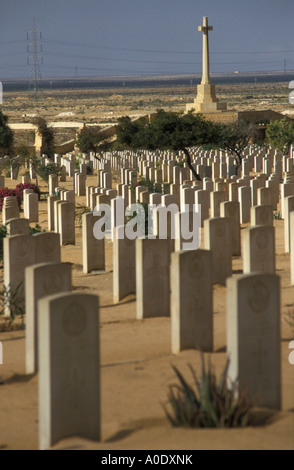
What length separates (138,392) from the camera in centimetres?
595

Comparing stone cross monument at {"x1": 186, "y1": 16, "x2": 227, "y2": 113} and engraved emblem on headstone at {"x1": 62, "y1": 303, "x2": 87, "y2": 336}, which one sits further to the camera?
stone cross monument at {"x1": 186, "y1": 16, "x2": 227, "y2": 113}

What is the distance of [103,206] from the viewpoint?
16.4 m

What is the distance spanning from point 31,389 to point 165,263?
2897mm

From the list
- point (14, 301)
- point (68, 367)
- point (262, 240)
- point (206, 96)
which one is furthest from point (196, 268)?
point (206, 96)

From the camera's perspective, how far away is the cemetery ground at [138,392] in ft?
15.6

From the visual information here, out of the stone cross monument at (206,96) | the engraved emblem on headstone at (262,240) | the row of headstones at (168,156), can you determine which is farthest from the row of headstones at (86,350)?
the stone cross monument at (206,96)

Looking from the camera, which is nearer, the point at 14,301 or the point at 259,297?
the point at 259,297

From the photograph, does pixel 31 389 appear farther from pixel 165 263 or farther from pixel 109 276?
pixel 109 276

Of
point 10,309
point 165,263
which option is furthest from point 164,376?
point 10,309

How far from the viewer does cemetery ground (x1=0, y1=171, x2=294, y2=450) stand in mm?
4754

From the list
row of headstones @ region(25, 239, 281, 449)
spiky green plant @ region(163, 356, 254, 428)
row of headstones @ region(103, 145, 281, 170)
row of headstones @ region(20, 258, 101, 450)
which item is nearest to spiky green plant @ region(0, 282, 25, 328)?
row of headstones @ region(25, 239, 281, 449)

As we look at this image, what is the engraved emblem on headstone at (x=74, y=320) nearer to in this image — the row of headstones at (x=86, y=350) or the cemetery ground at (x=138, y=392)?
the row of headstones at (x=86, y=350)

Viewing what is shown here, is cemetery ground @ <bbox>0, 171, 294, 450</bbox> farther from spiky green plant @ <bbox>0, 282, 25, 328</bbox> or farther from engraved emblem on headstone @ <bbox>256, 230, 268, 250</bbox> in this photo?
engraved emblem on headstone @ <bbox>256, 230, 268, 250</bbox>

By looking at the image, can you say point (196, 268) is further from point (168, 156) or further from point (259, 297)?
point (168, 156)
